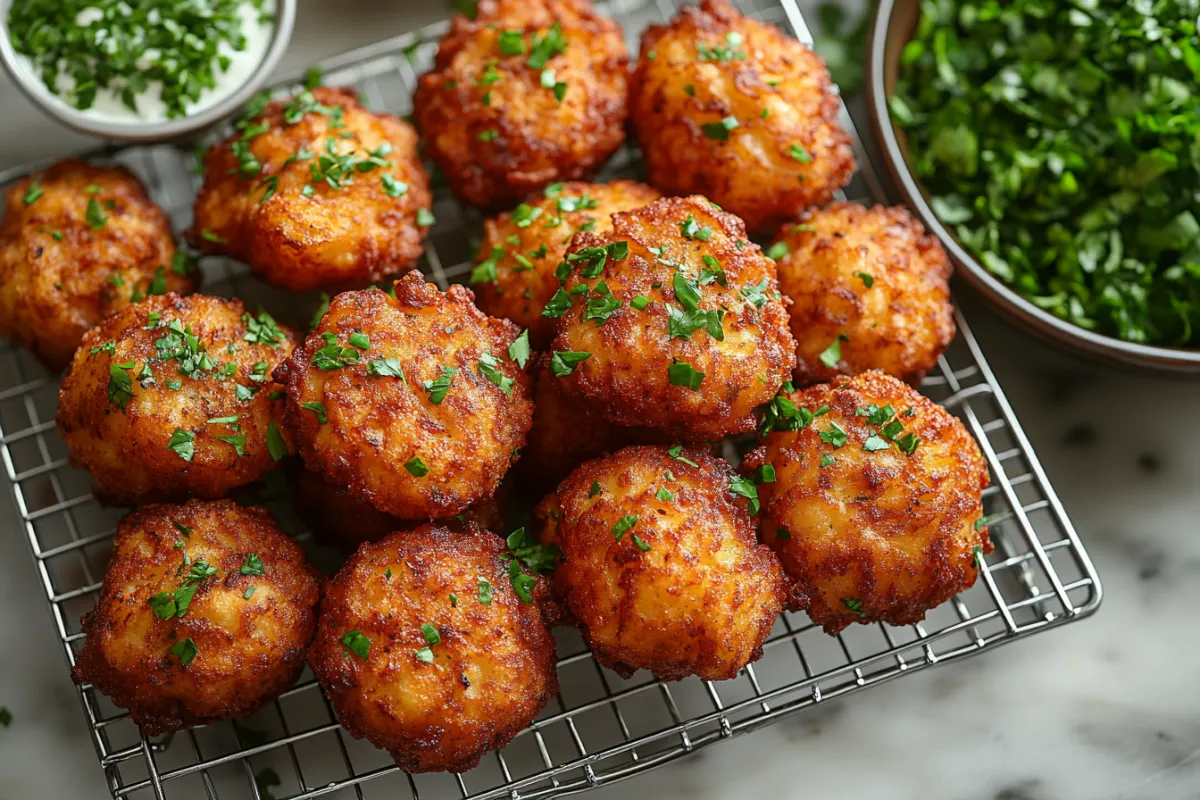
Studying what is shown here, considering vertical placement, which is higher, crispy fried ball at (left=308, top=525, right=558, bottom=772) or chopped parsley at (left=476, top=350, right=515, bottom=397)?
chopped parsley at (left=476, top=350, right=515, bottom=397)

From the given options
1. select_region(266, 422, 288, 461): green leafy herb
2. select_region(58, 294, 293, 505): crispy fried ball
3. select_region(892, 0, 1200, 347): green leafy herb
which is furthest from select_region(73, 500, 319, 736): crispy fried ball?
select_region(892, 0, 1200, 347): green leafy herb

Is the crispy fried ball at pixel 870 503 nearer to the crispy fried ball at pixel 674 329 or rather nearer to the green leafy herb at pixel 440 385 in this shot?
the crispy fried ball at pixel 674 329

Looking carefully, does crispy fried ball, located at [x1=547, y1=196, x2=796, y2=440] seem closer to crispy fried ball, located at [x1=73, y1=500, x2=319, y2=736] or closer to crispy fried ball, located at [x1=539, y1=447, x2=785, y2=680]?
crispy fried ball, located at [x1=539, y1=447, x2=785, y2=680]

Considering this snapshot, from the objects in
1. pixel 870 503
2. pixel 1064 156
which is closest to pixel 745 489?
pixel 870 503

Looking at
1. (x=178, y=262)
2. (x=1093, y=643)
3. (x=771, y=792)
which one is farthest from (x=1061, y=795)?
(x=178, y=262)

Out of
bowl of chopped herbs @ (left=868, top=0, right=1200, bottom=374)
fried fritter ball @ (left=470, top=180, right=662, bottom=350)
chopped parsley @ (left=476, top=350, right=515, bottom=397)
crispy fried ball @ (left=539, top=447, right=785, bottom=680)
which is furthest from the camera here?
bowl of chopped herbs @ (left=868, top=0, right=1200, bottom=374)

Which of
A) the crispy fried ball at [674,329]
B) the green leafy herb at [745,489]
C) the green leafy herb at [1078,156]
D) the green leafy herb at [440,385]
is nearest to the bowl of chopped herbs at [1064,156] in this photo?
the green leafy herb at [1078,156]
